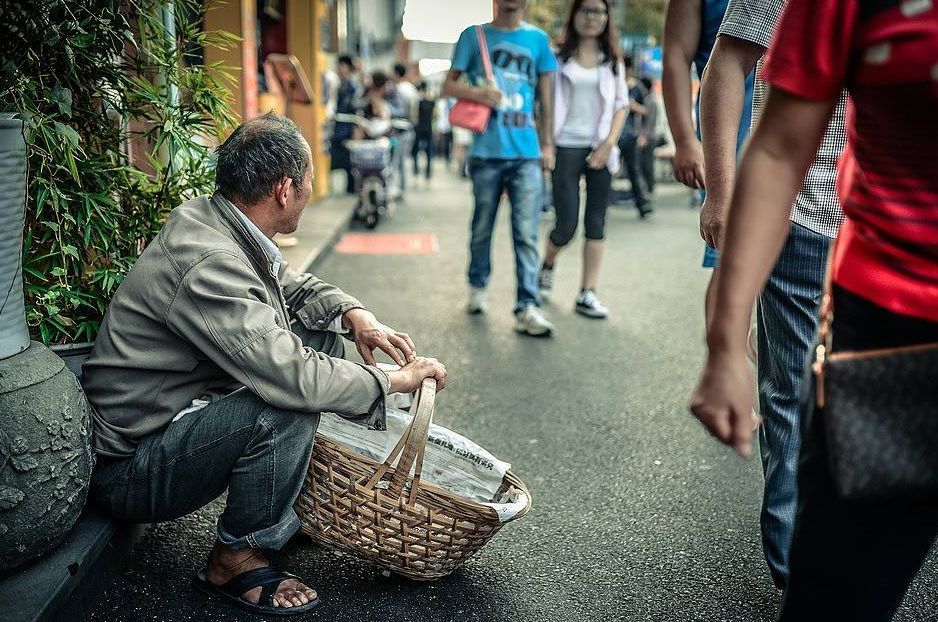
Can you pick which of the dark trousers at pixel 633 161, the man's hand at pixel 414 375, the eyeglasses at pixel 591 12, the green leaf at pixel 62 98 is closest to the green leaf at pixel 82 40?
the green leaf at pixel 62 98

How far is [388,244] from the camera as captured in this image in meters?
9.27

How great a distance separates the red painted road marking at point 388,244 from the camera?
8.73m

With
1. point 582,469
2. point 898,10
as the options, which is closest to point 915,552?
point 898,10

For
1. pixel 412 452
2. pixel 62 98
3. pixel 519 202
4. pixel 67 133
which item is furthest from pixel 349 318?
pixel 519 202

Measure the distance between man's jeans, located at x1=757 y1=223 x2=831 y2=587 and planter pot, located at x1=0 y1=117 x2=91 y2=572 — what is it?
6.01 ft

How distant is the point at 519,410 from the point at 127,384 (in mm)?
2215

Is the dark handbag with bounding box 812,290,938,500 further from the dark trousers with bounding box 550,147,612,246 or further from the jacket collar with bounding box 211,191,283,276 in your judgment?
the dark trousers with bounding box 550,147,612,246

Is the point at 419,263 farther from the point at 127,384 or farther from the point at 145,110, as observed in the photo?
the point at 127,384

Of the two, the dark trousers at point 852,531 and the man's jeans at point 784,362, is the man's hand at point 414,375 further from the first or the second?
the dark trousers at point 852,531

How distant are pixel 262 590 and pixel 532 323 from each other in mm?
3329

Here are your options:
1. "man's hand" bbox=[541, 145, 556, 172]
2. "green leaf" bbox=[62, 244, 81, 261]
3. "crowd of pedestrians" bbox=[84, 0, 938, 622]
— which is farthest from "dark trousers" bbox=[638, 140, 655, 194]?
"green leaf" bbox=[62, 244, 81, 261]

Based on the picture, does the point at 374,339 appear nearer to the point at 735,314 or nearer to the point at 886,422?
the point at 735,314

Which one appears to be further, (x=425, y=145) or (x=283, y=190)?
(x=425, y=145)

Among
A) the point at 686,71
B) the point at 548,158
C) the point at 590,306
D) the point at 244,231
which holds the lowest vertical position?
the point at 590,306
